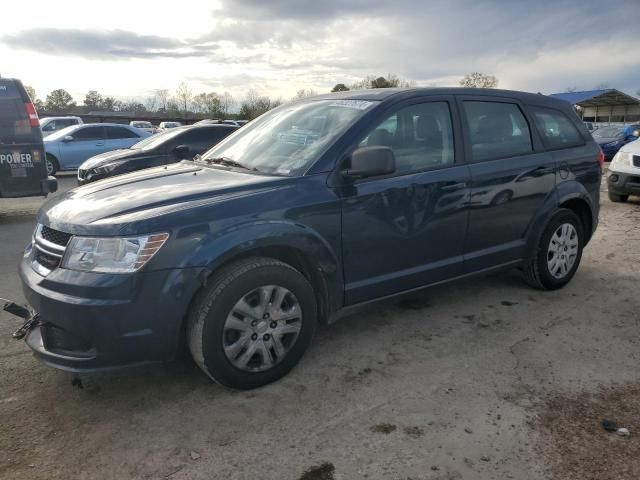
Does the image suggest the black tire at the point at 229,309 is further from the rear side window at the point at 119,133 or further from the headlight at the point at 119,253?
the rear side window at the point at 119,133

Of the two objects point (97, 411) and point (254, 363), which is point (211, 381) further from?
point (97, 411)

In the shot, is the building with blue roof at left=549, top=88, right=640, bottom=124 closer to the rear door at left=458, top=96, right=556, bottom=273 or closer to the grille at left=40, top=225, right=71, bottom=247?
the rear door at left=458, top=96, right=556, bottom=273

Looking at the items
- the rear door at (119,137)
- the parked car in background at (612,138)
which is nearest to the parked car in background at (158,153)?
the rear door at (119,137)

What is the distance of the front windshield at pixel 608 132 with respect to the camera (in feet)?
66.4

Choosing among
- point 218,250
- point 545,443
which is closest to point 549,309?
point 545,443

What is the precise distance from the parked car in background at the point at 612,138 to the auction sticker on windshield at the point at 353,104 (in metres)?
17.9

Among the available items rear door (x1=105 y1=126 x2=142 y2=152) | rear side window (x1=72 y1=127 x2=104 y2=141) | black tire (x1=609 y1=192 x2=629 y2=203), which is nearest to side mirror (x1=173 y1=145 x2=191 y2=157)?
rear door (x1=105 y1=126 x2=142 y2=152)

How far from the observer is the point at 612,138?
19750 millimetres

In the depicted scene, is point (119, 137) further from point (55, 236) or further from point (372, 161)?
point (372, 161)

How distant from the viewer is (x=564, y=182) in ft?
15.3

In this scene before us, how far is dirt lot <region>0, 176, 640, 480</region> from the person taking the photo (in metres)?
2.49

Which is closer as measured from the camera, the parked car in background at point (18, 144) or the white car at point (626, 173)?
the parked car in background at point (18, 144)

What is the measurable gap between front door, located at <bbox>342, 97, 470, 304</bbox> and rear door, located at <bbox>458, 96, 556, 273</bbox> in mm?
149

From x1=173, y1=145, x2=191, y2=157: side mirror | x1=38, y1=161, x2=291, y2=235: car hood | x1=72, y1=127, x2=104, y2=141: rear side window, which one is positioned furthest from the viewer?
x1=72, y1=127, x2=104, y2=141: rear side window
